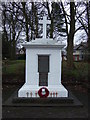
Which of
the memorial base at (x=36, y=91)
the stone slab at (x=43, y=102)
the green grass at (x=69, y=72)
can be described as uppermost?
the green grass at (x=69, y=72)

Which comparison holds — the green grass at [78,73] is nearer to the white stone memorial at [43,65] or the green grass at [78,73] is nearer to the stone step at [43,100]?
the white stone memorial at [43,65]

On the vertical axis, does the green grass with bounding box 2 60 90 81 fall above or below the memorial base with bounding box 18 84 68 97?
above

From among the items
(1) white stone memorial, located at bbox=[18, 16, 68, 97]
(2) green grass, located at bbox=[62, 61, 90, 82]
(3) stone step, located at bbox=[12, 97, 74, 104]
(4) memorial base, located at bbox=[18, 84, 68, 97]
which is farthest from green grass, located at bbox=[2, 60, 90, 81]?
(3) stone step, located at bbox=[12, 97, 74, 104]

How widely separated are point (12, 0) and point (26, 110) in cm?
1311

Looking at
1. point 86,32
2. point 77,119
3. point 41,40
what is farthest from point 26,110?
point 86,32

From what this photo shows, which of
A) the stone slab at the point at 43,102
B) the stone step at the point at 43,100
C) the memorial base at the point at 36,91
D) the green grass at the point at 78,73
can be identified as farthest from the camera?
the green grass at the point at 78,73

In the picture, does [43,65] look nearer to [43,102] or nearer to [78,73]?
[43,102]

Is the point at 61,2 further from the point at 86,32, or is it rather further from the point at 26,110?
the point at 26,110

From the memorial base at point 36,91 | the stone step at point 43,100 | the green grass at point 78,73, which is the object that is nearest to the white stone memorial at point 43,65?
the memorial base at point 36,91

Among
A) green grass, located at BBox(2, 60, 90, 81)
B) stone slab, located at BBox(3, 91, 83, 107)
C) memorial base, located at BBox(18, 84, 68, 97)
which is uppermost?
green grass, located at BBox(2, 60, 90, 81)

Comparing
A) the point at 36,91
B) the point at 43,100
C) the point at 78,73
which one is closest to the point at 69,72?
the point at 78,73

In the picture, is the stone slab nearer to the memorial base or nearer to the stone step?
the stone step

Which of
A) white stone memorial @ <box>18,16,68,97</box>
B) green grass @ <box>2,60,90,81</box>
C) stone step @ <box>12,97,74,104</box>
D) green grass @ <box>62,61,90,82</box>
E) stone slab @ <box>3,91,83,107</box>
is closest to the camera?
stone slab @ <box>3,91,83,107</box>

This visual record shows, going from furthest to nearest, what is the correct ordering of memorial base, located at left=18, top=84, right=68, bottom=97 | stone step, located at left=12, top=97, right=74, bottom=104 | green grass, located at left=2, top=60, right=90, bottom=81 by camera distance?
green grass, located at left=2, top=60, right=90, bottom=81 → memorial base, located at left=18, top=84, right=68, bottom=97 → stone step, located at left=12, top=97, right=74, bottom=104
